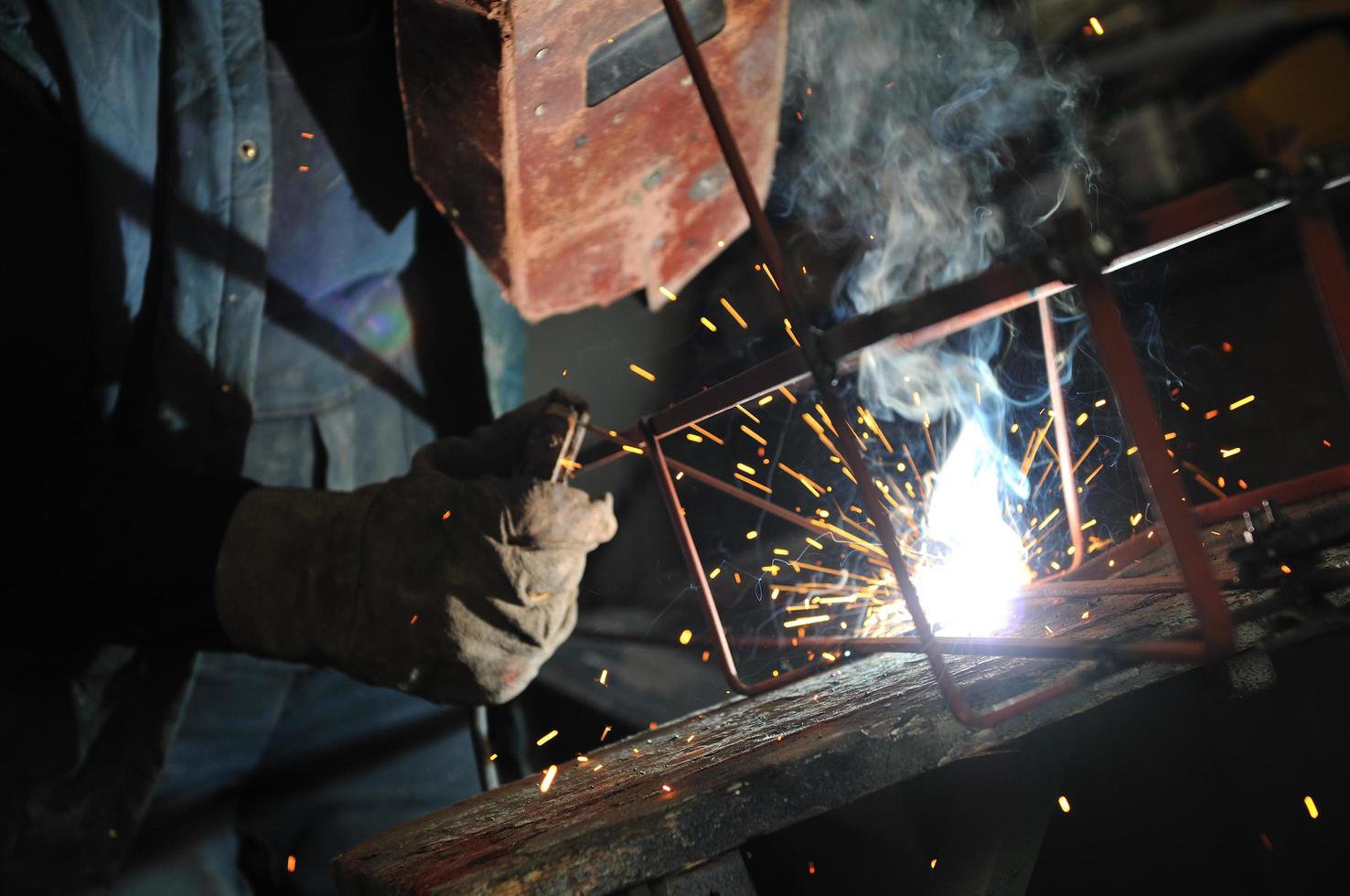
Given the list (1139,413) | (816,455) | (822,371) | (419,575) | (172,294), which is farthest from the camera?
(816,455)

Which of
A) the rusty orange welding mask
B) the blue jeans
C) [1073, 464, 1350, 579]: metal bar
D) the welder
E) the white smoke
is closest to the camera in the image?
the rusty orange welding mask

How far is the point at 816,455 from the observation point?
2.43 m

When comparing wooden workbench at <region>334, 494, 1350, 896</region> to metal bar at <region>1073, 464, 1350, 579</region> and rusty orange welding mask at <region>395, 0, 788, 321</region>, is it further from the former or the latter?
rusty orange welding mask at <region>395, 0, 788, 321</region>

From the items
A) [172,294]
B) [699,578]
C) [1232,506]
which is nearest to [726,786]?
[699,578]

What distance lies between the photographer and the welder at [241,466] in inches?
62.1

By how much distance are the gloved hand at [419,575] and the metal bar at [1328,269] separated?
104 centimetres

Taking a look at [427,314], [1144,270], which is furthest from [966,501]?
[427,314]

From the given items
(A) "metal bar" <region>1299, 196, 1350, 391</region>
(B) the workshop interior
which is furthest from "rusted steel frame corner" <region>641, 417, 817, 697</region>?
(A) "metal bar" <region>1299, 196, 1350, 391</region>

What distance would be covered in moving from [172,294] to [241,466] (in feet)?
1.17

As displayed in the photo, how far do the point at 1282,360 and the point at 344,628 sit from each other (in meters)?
2.00

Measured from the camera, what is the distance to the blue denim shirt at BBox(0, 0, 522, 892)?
1742 millimetres

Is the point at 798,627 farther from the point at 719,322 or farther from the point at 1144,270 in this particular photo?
the point at 1144,270

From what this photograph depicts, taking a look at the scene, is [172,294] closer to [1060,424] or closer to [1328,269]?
[1060,424]

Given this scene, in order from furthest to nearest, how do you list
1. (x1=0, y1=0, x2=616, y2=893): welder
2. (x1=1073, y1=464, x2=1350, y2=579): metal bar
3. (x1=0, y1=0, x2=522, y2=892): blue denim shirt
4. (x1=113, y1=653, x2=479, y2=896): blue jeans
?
1. (x1=113, y1=653, x2=479, y2=896): blue jeans
2. (x1=0, y1=0, x2=522, y2=892): blue denim shirt
3. (x1=0, y1=0, x2=616, y2=893): welder
4. (x1=1073, y1=464, x2=1350, y2=579): metal bar
